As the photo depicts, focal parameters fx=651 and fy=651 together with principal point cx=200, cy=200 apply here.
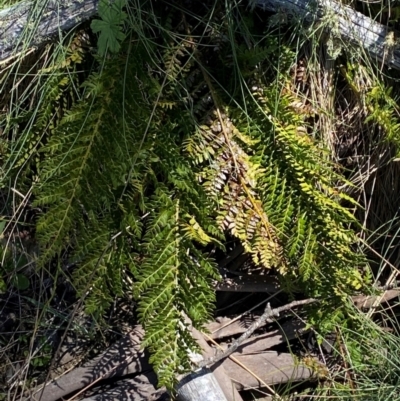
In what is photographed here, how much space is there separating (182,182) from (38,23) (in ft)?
2.30

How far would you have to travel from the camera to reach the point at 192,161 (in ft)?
→ 7.22

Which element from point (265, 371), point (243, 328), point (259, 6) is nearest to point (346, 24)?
point (259, 6)

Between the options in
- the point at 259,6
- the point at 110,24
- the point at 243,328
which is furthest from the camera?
the point at 243,328

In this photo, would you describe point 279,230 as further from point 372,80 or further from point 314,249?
point 372,80

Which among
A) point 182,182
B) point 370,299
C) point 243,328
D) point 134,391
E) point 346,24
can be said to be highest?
point 346,24

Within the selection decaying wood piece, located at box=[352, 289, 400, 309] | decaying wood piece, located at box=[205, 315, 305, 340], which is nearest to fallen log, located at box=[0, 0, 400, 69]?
decaying wood piece, located at box=[352, 289, 400, 309]

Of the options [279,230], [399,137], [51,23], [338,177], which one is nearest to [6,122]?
[51,23]

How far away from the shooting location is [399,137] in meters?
2.18

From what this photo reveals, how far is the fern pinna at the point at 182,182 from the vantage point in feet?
6.84

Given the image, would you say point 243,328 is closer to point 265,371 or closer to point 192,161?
point 265,371

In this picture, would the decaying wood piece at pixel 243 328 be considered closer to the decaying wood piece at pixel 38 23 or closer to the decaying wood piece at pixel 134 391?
the decaying wood piece at pixel 134 391

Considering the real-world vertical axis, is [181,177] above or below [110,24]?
below

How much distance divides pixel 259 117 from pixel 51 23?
0.76m

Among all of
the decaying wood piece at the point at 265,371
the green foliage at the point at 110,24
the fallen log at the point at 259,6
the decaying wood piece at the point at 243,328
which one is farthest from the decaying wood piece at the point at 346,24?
the decaying wood piece at the point at 265,371
